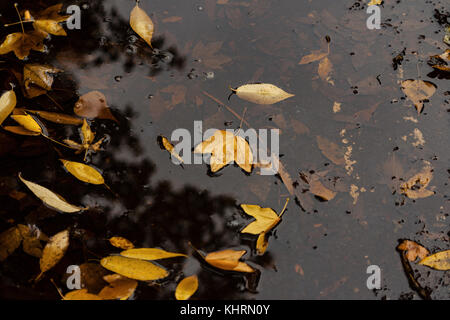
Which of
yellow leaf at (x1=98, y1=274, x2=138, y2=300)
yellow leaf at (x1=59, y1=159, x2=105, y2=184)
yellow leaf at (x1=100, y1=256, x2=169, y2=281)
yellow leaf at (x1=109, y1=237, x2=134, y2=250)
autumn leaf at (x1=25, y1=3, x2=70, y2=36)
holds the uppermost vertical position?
autumn leaf at (x1=25, y1=3, x2=70, y2=36)

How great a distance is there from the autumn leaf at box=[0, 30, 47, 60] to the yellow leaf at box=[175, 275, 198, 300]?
1309 millimetres

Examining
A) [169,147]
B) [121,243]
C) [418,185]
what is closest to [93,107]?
[169,147]

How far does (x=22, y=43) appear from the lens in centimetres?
157

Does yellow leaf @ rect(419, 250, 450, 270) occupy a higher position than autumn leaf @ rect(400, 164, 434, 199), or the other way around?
autumn leaf @ rect(400, 164, 434, 199)

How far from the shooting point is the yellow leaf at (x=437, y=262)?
1261 mm

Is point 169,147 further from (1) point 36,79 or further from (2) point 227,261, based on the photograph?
(1) point 36,79

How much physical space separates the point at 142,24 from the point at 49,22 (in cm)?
48

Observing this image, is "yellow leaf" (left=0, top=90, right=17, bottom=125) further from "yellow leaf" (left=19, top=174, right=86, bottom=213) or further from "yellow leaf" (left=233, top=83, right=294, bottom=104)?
"yellow leaf" (left=233, top=83, right=294, bottom=104)

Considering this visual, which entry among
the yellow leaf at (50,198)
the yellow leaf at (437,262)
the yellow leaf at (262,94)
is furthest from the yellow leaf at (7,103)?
the yellow leaf at (437,262)

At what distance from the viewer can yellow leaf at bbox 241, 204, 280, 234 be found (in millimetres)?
1291

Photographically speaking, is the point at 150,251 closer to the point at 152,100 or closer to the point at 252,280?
the point at 252,280

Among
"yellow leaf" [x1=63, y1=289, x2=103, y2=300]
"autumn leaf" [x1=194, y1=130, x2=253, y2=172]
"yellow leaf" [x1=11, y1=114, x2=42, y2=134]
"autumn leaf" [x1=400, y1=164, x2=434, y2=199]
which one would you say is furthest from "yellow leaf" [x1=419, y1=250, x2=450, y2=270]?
"yellow leaf" [x1=11, y1=114, x2=42, y2=134]

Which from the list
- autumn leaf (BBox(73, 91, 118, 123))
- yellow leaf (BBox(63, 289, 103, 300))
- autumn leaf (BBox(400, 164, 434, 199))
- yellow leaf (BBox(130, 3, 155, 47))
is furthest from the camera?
yellow leaf (BBox(130, 3, 155, 47))

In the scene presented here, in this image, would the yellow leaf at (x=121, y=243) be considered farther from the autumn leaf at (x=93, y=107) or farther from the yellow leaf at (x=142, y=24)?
the yellow leaf at (x=142, y=24)
